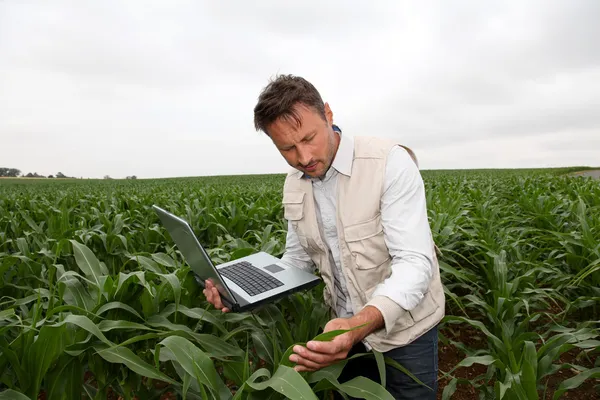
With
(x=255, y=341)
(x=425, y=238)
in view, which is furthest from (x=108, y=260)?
(x=425, y=238)

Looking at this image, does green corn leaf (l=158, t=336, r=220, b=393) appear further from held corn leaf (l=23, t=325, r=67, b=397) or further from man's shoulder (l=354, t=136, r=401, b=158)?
man's shoulder (l=354, t=136, r=401, b=158)

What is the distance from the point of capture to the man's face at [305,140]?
136 cm

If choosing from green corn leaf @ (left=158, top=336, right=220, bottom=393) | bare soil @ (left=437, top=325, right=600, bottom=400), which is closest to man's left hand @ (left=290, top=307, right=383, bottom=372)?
green corn leaf @ (left=158, top=336, right=220, bottom=393)

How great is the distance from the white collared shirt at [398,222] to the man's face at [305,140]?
0.27 feet

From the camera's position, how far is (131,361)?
123cm

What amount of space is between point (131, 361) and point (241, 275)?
1.92 ft

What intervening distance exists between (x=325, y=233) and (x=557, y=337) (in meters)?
1.10

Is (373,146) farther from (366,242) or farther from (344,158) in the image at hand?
(366,242)

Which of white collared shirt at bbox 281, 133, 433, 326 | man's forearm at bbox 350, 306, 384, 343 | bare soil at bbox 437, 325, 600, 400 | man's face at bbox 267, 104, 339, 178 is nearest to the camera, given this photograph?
man's forearm at bbox 350, 306, 384, 343

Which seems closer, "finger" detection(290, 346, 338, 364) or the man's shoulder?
"finger" detection(290, 346, 338, 364)

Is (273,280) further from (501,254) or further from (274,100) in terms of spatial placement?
(501,254)

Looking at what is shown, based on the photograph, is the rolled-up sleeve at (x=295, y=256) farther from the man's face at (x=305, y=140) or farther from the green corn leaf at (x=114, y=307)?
the green corn leaf at (x=114, y=307)

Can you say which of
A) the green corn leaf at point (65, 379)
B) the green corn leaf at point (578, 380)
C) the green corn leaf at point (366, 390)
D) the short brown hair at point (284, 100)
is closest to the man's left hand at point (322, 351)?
the green corn leaf at point (366, 390)

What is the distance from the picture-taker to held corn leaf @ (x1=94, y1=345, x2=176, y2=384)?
121 cm
